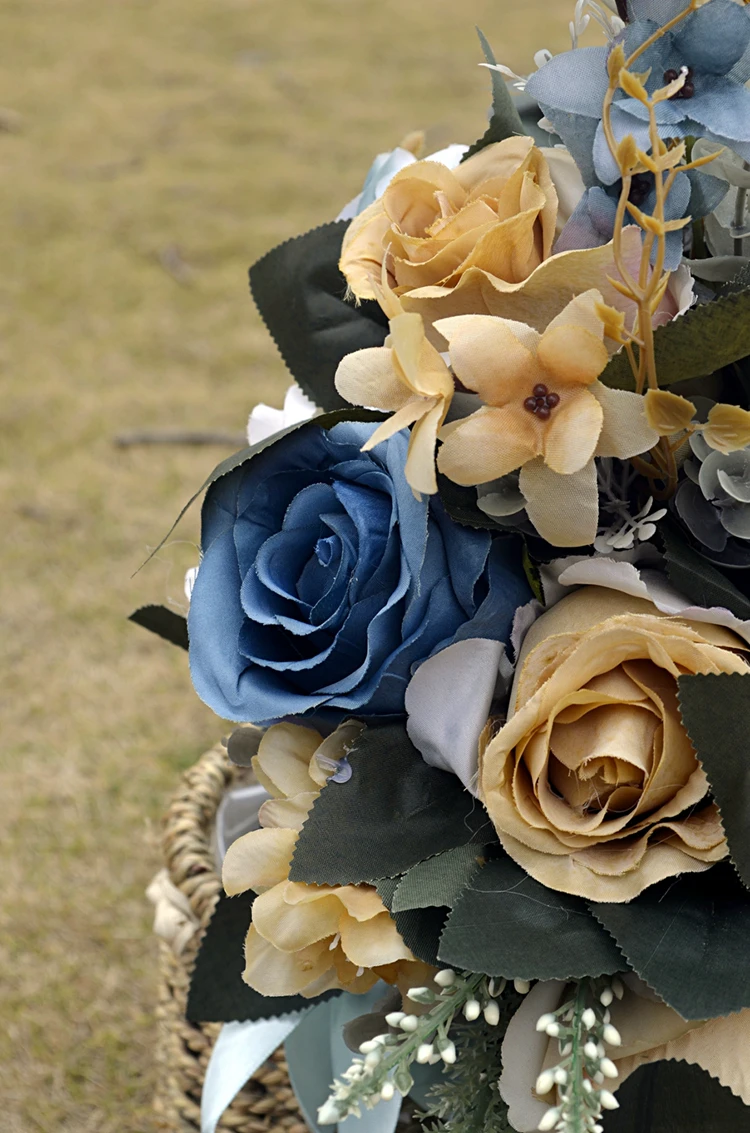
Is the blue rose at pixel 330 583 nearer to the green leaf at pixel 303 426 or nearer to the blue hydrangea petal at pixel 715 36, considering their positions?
the green leaf at pixel 303 426

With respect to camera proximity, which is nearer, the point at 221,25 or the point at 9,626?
the point at 9,626

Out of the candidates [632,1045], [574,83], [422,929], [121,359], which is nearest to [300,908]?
[422,929]

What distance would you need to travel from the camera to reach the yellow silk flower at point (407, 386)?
473mm

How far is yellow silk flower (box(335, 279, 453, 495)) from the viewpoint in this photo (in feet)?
1.55

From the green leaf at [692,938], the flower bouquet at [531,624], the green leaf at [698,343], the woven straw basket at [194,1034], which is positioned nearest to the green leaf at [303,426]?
the flower bouquet at [531,624]

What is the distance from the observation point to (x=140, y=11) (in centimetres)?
444

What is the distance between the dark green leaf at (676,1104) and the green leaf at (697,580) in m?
0.20

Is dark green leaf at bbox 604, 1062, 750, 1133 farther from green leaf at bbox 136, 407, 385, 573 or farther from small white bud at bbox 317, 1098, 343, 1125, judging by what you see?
green leaf at bbox 136, 407, 385, 573

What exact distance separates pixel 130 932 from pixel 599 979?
0.86m

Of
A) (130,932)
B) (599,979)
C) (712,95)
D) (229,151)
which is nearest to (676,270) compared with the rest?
(712,95)

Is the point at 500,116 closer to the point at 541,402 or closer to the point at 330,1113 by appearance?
the point at 541,402

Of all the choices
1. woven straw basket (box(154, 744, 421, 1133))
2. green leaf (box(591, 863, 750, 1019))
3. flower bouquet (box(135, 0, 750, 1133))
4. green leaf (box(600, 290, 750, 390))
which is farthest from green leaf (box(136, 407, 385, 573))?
woven straw basket (box(154, 744, 421, 1133))

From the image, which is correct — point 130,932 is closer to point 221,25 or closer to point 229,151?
point 229,151

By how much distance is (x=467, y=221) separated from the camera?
558mm
